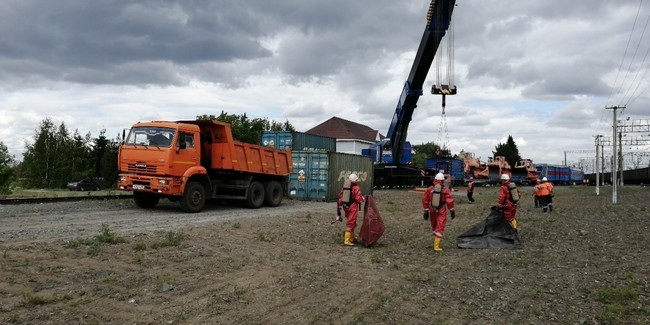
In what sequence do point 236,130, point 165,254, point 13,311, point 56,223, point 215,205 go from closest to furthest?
1. point 13,311
2. point 165,254
3. point 56,223
4. point 215,205
5. point 236,130

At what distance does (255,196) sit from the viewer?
63.8 ft

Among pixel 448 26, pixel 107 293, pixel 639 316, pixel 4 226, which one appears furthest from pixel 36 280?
pixel 448 26

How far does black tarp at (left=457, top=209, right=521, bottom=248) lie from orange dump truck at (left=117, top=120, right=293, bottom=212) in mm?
8384

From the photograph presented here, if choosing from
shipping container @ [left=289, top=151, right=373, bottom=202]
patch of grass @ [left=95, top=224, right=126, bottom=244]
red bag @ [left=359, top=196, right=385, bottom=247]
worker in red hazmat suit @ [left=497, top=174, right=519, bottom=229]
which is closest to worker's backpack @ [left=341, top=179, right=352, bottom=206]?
red bag @ [left=359, top=196, right=385, bottom=247]

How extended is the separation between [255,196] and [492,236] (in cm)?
990

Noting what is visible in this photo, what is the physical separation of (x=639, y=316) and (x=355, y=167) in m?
21.7

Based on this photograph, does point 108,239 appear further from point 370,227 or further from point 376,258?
point 370,227

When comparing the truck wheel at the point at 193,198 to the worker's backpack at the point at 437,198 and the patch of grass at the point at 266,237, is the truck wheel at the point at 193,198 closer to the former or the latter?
the patch of grass at the point at 266,237

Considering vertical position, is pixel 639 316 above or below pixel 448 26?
below

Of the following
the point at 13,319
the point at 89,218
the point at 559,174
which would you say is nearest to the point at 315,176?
the point at 89,218

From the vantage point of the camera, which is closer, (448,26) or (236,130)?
(448,26)

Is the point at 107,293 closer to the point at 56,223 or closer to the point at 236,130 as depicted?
the point at 56,223

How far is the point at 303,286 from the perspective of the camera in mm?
7102

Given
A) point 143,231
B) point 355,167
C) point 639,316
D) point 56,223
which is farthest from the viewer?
point 355,167
